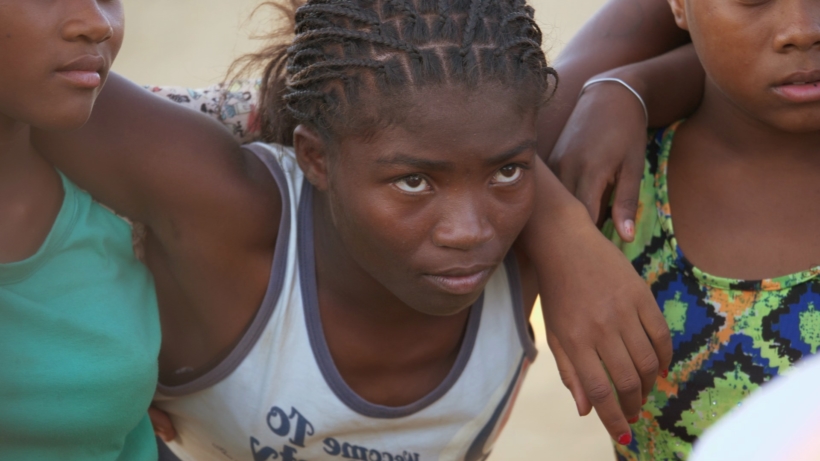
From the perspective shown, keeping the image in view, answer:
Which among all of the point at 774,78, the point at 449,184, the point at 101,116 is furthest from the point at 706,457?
the point at 101,116

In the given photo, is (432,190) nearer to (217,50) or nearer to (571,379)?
(571,379)

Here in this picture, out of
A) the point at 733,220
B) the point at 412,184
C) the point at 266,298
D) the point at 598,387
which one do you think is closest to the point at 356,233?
the point at 412,184

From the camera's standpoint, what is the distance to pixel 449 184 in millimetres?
1614

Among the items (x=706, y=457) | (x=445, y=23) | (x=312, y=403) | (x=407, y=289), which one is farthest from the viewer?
(x=312, y=403)

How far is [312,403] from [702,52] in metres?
1.07

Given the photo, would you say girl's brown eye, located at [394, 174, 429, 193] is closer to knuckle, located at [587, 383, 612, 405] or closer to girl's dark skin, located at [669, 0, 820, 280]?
knuckle, located at [587, 383, 612, 405]

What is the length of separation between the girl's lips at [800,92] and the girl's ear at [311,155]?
2.82 feet

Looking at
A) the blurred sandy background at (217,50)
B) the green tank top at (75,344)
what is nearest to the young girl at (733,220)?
the green tank top at (75,344)

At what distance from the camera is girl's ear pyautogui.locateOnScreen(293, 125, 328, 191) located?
1.74m

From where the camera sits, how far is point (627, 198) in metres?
1.84

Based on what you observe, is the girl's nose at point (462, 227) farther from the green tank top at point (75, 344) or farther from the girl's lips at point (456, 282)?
the green tank top at point (75, 344)

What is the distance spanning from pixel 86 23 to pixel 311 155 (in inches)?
20.1

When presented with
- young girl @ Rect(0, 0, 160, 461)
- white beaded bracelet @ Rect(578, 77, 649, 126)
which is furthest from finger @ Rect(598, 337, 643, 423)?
young girl @ Rect(0, 0, 160, 461)

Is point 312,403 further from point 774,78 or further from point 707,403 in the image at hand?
point 774,78
